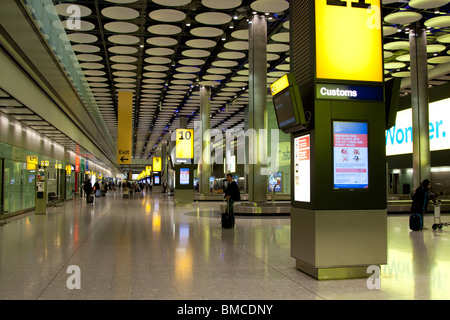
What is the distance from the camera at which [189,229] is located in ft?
44.0

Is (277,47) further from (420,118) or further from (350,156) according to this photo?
(350,156)

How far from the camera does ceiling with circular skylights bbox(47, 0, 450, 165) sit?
18.0 meters

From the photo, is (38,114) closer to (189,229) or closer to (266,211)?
(189,229)

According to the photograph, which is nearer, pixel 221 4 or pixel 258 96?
pixel 221 4

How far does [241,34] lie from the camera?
2097cm

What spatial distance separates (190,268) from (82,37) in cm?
1724

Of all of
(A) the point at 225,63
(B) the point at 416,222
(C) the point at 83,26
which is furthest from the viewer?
(A) the point at 225,63

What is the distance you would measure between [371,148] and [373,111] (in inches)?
23.6

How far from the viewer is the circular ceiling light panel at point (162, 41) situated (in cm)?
2138

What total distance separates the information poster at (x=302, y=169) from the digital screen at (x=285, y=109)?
0.38 m

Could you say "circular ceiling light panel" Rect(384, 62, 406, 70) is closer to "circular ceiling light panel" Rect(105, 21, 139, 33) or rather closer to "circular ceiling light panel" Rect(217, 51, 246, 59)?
"circular ceiling light panel" Rect(217, 51, 246, 59)

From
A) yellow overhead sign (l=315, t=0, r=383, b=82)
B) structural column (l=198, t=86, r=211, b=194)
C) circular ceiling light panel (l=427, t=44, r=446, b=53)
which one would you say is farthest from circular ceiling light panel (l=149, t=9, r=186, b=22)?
structural column (l=198, t=86, r=211, b=194)

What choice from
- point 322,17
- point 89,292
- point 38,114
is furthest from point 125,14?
point 89,292

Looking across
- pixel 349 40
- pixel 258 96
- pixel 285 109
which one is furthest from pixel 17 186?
pixel 349 40
